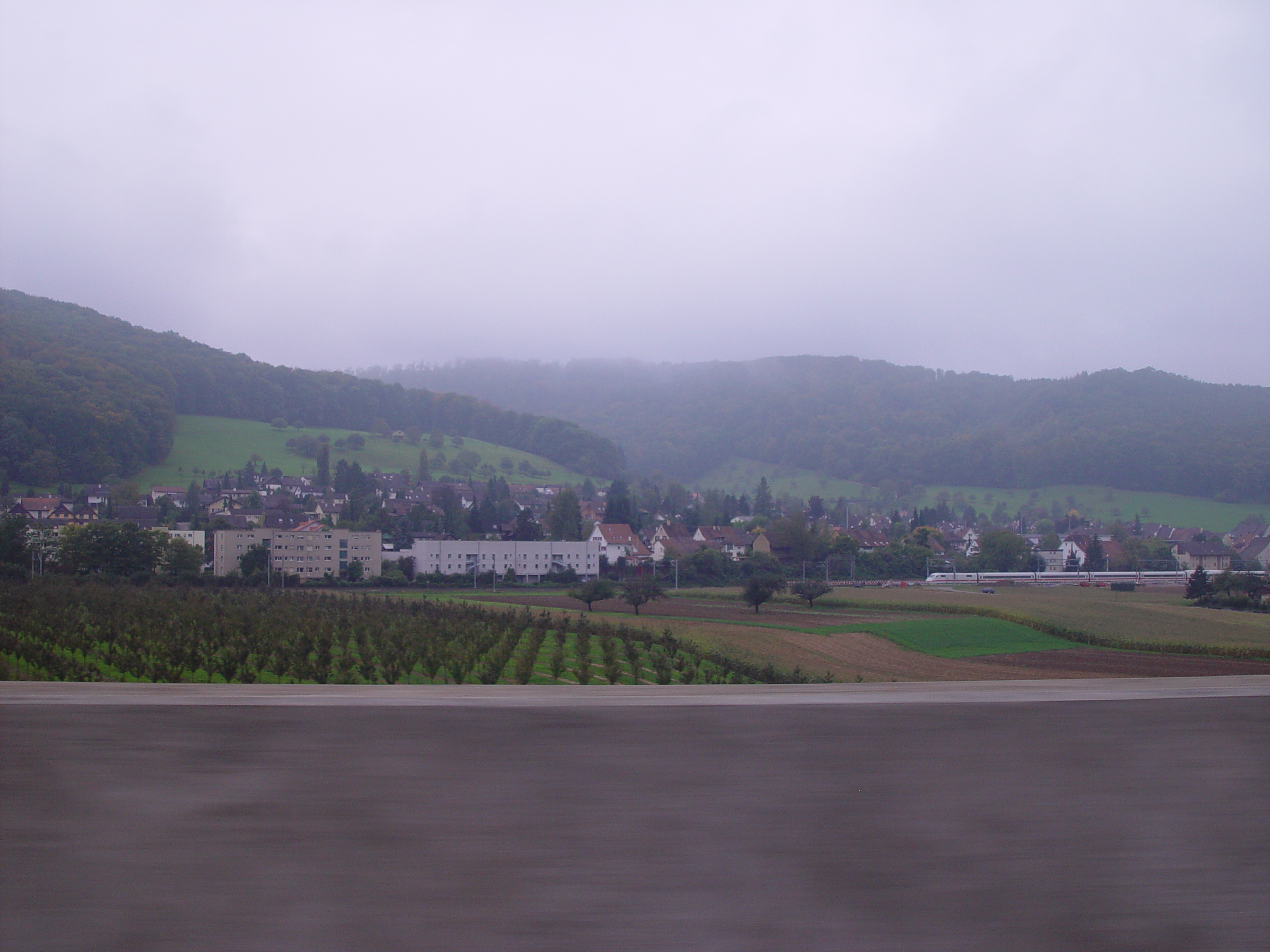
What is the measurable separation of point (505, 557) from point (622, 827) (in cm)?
5782

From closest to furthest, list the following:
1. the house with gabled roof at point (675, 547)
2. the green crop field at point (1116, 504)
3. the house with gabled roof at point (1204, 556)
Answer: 1. the house with gabled roof at point (1204, 556)
2. the house with gabled roof at point (675, 547)
3. the green crop field at point (1116, 504)

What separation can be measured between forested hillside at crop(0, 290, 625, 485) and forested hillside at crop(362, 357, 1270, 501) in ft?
98.6

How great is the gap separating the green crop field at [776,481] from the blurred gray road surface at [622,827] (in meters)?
125

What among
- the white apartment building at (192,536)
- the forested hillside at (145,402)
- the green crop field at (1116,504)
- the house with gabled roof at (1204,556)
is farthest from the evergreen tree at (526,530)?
the green crop field at (1116,504)

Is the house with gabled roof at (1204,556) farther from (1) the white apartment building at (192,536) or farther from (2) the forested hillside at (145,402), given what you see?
(2) the forested hillside at (145,402)

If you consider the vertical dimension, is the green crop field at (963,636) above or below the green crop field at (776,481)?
below

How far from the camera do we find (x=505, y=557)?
58875 millimetres

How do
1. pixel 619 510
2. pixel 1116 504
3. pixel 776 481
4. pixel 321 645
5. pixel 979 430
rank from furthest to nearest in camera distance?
pixel 776 481, pixel 979 430, pixel 1116 504, pixel 619 510, pixel 321 645

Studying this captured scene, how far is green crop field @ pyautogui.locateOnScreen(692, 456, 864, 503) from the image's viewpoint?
138 m

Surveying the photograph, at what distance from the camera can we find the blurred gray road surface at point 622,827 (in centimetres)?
180

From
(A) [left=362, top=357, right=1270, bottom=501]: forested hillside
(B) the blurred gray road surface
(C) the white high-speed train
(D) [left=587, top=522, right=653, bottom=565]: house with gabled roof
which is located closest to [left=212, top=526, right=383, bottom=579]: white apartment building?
(D) [left=587, top=522, right=653, bottom=565]: house with gabled roof

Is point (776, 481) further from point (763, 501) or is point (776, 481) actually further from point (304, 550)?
point (304, 550)

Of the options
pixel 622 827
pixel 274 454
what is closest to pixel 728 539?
pixel 622 827

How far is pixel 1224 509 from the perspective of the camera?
224 feet
